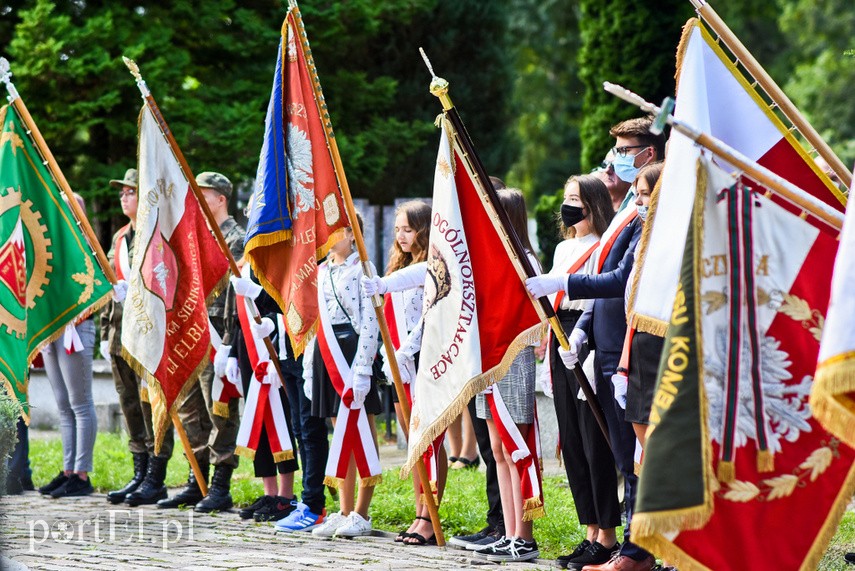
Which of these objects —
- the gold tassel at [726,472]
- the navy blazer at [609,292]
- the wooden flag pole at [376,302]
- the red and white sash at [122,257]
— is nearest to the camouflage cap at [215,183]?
the red and white sash at [122,257]

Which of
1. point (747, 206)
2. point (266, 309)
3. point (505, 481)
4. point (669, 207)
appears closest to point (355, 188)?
point (266, 309)

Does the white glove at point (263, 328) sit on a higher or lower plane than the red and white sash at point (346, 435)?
higher

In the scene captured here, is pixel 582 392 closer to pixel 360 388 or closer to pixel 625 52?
pixel 360 388

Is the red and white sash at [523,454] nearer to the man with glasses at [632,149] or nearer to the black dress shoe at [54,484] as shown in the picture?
the man with glasses at [632,149]

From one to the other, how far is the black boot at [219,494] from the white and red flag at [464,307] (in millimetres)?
2435

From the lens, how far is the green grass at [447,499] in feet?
21.9

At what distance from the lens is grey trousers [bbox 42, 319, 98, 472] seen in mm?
9180

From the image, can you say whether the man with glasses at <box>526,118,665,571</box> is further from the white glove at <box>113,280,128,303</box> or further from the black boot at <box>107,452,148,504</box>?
the black boot at <box>107,452,148,504</box>

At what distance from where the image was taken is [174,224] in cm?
790

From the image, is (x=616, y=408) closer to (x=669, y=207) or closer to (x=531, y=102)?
(x=669, y=207)

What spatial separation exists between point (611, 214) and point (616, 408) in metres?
1.09

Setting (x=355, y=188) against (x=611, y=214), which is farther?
(x=355, y=188)

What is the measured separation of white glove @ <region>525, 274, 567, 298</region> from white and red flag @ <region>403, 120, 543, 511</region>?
0.78 ft

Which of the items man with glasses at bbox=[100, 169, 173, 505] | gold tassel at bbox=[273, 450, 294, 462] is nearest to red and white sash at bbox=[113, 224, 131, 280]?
man with glasses at bbox=[100, 169, 173, 505]
